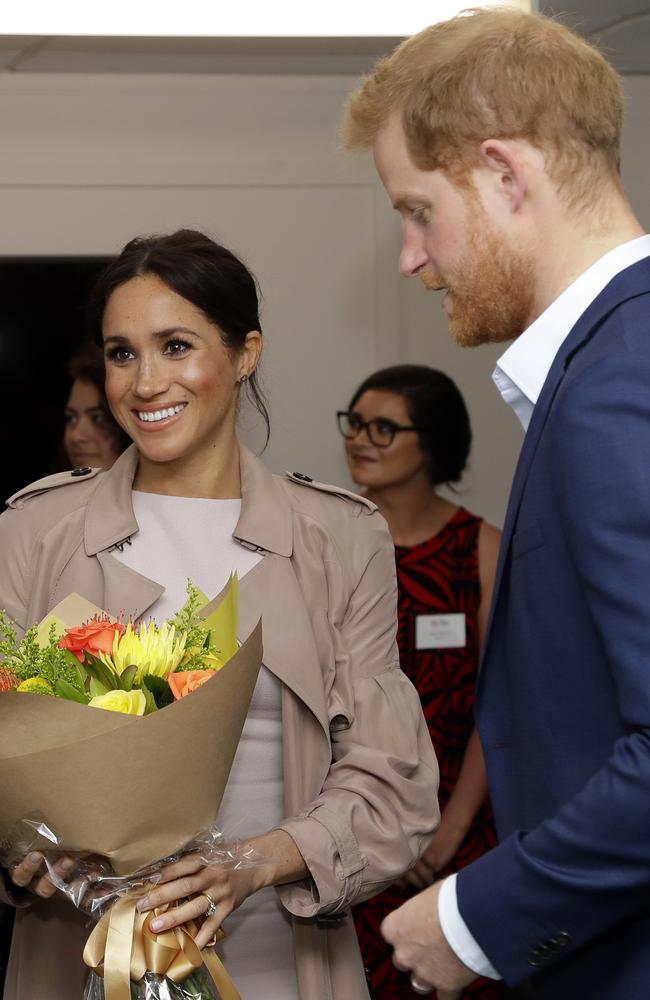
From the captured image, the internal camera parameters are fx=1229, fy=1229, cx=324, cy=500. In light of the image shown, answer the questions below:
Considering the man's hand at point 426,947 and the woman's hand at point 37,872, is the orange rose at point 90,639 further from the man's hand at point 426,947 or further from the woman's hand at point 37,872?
the man's hand at point 426,947

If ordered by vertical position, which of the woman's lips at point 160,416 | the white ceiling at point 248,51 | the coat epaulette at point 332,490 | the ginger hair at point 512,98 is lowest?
the coat epaulette at point 332,490

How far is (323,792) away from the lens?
72.9 inches

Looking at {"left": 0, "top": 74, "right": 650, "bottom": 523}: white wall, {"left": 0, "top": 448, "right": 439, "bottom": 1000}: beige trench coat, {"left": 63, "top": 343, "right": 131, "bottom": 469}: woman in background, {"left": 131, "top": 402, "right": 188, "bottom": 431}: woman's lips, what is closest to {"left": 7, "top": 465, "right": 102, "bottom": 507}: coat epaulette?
{"left": 0, "top": 448, "right": 439, "bottom": 1000}: beige trench coat

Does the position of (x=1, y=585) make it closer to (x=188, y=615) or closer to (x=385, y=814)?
(x=188, y=615)

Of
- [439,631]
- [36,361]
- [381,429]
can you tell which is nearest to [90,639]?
[439,631]

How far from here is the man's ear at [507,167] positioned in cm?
134

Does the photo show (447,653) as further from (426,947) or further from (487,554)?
(426,947)

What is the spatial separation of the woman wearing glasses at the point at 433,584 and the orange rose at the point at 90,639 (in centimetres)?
169

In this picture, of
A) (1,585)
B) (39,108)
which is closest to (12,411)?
(39,108)

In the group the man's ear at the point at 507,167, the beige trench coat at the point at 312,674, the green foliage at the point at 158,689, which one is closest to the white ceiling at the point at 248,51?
the beige trench coat at the point at 312,674

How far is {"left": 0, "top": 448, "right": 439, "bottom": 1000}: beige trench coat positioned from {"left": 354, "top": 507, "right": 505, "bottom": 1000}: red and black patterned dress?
1.18 m

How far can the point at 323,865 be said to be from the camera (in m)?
1.72

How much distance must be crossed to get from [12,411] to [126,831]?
12.3 ft

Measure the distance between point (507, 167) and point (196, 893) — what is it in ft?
3.14
